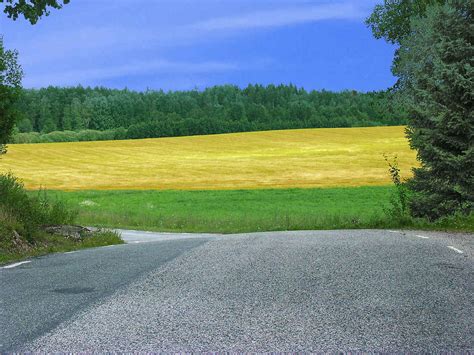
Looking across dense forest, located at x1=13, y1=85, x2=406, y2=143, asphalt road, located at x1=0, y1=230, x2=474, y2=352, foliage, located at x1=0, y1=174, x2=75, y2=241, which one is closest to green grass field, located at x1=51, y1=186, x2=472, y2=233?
foliage, located at x1=0, y1=174, x2=75, y2=241

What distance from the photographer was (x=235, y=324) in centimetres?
653

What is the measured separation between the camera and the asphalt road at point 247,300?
6043mm

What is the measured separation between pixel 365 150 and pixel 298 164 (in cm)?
1077

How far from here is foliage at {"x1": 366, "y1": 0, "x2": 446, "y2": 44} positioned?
46.2 meters

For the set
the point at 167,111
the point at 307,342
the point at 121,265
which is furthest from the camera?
the point at 167,111

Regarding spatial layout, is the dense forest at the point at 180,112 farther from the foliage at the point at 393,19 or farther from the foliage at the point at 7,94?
the foliage at the point at 7,94

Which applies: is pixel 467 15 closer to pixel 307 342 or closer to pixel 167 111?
pixel 307 342

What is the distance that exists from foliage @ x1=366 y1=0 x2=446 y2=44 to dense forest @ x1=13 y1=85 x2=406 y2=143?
44831 mm

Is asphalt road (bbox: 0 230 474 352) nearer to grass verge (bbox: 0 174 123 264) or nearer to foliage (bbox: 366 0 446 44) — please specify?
grass verge (bbox: 0 174 123 264)

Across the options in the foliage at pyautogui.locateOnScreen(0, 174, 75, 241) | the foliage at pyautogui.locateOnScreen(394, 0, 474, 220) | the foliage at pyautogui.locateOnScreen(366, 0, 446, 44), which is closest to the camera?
the foliage at pyautogui.locateOnScreen(0, 174, 75, 241)

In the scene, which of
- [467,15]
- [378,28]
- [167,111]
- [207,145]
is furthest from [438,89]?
[167,111]

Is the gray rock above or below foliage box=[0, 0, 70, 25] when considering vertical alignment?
below

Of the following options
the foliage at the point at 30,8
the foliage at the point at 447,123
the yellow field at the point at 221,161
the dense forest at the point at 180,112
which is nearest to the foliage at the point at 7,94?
the foliage at the point at 30,8

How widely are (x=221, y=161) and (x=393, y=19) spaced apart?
25231 mm
